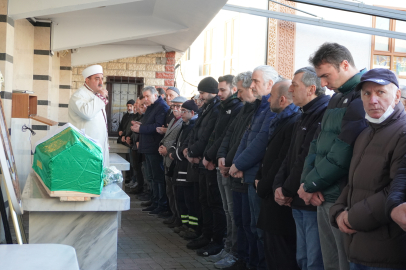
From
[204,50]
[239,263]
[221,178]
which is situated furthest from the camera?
[204,50]

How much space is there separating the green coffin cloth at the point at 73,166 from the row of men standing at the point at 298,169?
4.28ft

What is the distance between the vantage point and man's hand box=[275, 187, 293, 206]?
3691mm

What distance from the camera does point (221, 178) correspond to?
5.37m

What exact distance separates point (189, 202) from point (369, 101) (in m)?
4.13

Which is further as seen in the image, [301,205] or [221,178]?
[221,178]

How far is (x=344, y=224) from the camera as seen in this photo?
110 inches

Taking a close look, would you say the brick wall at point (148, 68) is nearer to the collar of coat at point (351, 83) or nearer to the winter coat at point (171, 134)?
the winter coat at point (171, 134)

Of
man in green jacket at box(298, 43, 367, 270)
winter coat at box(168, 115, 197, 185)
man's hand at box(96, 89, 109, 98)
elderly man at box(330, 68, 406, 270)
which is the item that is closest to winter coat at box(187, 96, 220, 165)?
winter coat at box(168, 115, 197, 185)

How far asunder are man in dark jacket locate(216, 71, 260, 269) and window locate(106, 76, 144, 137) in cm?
751

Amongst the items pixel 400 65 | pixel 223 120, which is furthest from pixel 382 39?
pixel 223 120

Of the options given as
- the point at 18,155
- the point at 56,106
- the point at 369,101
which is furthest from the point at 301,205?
the point at 56,106

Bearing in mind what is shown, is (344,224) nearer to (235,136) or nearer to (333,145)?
(333,145)

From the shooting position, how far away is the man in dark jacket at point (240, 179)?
187 inches

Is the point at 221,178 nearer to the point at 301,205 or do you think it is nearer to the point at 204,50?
the point at 301,205
